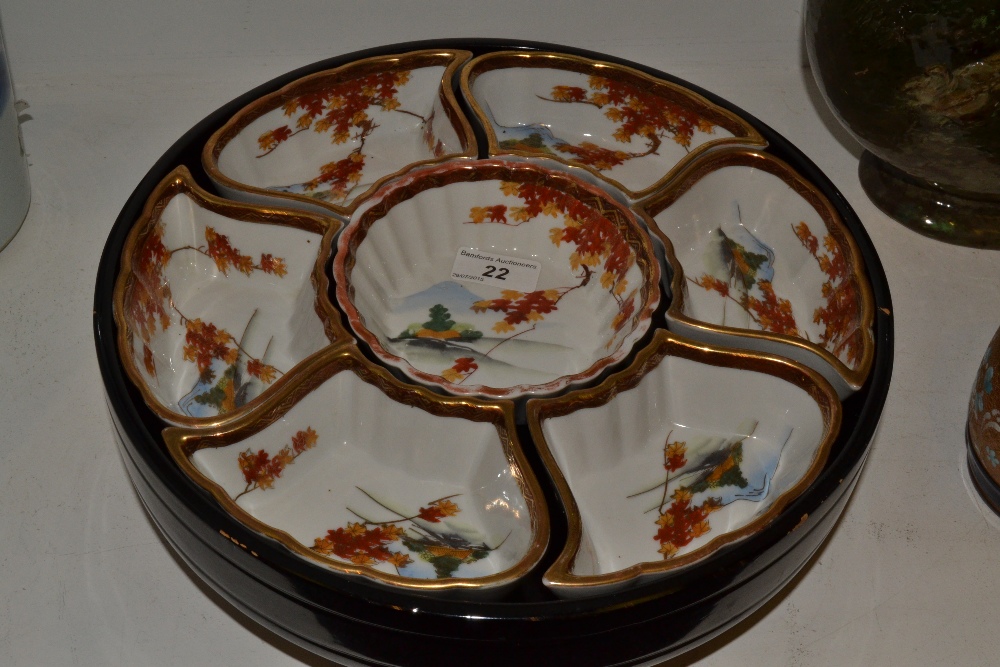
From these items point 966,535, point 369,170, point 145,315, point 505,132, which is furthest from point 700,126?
point 145,315

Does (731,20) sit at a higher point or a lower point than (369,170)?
higher

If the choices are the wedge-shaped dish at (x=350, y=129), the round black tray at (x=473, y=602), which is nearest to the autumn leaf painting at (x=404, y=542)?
the round black tray at (x=473, y=602)

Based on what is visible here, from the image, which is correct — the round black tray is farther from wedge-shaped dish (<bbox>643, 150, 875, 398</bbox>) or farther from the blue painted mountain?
the blue painted mountain

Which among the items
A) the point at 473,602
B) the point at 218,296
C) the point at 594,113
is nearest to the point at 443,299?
the point at 218,296

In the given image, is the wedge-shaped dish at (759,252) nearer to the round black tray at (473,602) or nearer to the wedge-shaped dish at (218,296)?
the round black tray at (473,602)

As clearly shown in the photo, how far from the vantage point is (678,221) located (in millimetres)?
1571

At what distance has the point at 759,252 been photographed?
1568 millimetres

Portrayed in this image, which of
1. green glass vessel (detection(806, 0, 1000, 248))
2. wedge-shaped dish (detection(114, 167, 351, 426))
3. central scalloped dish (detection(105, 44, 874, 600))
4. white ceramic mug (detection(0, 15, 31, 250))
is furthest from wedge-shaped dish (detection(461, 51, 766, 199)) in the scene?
white ceramic mug (detection(0, 15, 31, 250))

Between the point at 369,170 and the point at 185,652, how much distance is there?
2.27ft

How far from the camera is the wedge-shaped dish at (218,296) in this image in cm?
138

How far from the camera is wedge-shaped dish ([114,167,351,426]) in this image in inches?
54.2

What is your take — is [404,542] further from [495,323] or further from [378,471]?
[495,323]

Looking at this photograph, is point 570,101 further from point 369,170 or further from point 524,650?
point 524,650

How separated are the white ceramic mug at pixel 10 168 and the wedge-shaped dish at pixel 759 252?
82cm
